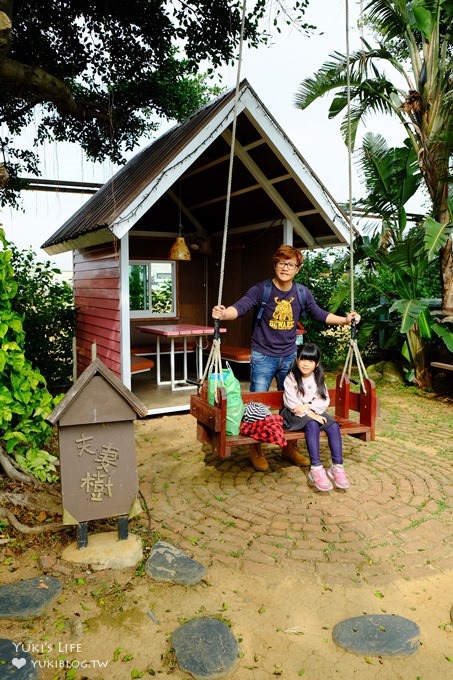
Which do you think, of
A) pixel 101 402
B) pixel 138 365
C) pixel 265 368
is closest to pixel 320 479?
pixel 265 368

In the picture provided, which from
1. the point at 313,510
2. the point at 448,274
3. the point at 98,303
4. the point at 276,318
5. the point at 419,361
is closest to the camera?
the point at 313,510

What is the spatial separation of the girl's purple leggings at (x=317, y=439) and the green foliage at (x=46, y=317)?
5.35 meters

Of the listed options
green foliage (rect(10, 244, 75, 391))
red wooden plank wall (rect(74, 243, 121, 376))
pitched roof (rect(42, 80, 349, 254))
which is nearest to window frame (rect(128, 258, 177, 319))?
pitched roof (rect(42, 80, 349, 254))

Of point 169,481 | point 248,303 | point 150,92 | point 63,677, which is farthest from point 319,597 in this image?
point 150,92

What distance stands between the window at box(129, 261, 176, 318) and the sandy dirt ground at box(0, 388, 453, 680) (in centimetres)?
615

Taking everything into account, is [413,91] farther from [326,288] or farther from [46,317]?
[46,317]

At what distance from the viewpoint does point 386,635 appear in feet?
8.73

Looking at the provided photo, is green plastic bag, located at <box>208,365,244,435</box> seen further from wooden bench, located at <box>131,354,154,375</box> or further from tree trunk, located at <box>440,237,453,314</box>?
tree trunk, located at <box>440,237,453,314</box>

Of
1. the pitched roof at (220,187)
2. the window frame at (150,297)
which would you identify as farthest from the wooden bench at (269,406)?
the window frame at (150,297)

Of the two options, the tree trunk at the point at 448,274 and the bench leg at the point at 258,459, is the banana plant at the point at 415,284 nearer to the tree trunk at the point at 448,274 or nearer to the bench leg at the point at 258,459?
the tree trunk at the point at 448,274

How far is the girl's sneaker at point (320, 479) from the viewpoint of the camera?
431 centimetres

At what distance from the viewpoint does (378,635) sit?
266 centimetres

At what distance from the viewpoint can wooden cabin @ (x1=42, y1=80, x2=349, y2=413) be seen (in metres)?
6.31

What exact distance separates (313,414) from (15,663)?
2771 mm
